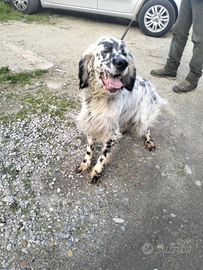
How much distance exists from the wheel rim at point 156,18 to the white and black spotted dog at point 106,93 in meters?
4.92

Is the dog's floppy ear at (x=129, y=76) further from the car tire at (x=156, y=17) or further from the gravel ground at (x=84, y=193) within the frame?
the car tire at (x=156, y=17)

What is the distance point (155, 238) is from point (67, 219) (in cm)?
92

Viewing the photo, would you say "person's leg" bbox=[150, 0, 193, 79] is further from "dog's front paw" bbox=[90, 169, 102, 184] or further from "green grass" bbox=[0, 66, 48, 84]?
"dog's front paw" bbox=[90, 169, 102, 184]

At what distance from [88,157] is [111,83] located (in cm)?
109

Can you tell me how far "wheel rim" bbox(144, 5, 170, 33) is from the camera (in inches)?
263

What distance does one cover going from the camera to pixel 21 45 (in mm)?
5301

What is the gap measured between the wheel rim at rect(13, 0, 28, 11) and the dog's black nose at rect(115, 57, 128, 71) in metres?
6.59

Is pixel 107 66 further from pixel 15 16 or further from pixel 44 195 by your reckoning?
pixel 15 16

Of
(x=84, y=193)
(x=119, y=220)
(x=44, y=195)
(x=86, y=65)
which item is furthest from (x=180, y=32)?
(x=44, y=195)

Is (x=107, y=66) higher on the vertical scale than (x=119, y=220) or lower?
higher

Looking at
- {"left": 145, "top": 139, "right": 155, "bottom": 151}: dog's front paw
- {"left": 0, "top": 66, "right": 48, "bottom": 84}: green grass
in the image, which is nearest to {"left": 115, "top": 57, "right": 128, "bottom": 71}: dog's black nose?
{"left": 145, "top": 139, "right": 155, "bottom": 151}: dog's front paw

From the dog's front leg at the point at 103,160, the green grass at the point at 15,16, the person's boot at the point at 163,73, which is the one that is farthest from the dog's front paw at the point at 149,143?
the green grass at the point at 15,16

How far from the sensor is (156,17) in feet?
22.5

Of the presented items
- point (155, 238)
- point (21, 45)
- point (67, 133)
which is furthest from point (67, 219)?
point (21, 45)
